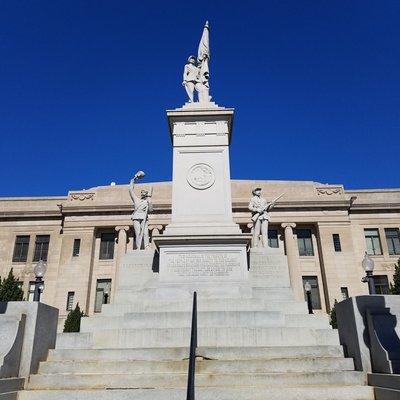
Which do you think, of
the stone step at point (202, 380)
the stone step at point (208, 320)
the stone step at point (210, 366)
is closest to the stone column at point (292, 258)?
the stone step at point (208, 320)

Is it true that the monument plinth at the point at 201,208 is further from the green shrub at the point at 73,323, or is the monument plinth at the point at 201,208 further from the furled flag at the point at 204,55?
the green shrub at the point at 73,323

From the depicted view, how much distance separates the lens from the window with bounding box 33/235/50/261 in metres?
42.9

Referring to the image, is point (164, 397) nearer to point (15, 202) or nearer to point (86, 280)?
point (86, 280)

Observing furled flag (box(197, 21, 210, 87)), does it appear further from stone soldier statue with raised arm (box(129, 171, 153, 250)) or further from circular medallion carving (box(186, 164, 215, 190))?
stone soldier statue with raised arm (box(129, 171, 153, 250))

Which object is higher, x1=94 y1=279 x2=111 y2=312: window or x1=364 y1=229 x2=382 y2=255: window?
x1=364 y1=229 x2=382 y2=255: window

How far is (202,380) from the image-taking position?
746cm

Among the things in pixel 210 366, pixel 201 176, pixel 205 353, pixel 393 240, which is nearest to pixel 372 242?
pixel 393 240

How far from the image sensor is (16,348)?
24.8ft

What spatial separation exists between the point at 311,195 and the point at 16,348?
127 ft

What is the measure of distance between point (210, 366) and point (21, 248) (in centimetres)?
4060

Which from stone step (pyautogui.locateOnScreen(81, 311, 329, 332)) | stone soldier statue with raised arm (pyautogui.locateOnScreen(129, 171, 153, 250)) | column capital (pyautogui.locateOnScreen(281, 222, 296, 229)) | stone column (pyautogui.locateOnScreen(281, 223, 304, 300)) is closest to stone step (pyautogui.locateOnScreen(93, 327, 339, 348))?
stone step (pyautogui.locateOnScreen(81, 311, 329, 332))

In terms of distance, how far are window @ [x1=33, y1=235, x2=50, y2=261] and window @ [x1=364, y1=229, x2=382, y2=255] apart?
34.8 metres

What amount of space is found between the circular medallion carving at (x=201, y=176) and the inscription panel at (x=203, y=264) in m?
2.62

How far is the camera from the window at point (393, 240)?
42031 millimetres
